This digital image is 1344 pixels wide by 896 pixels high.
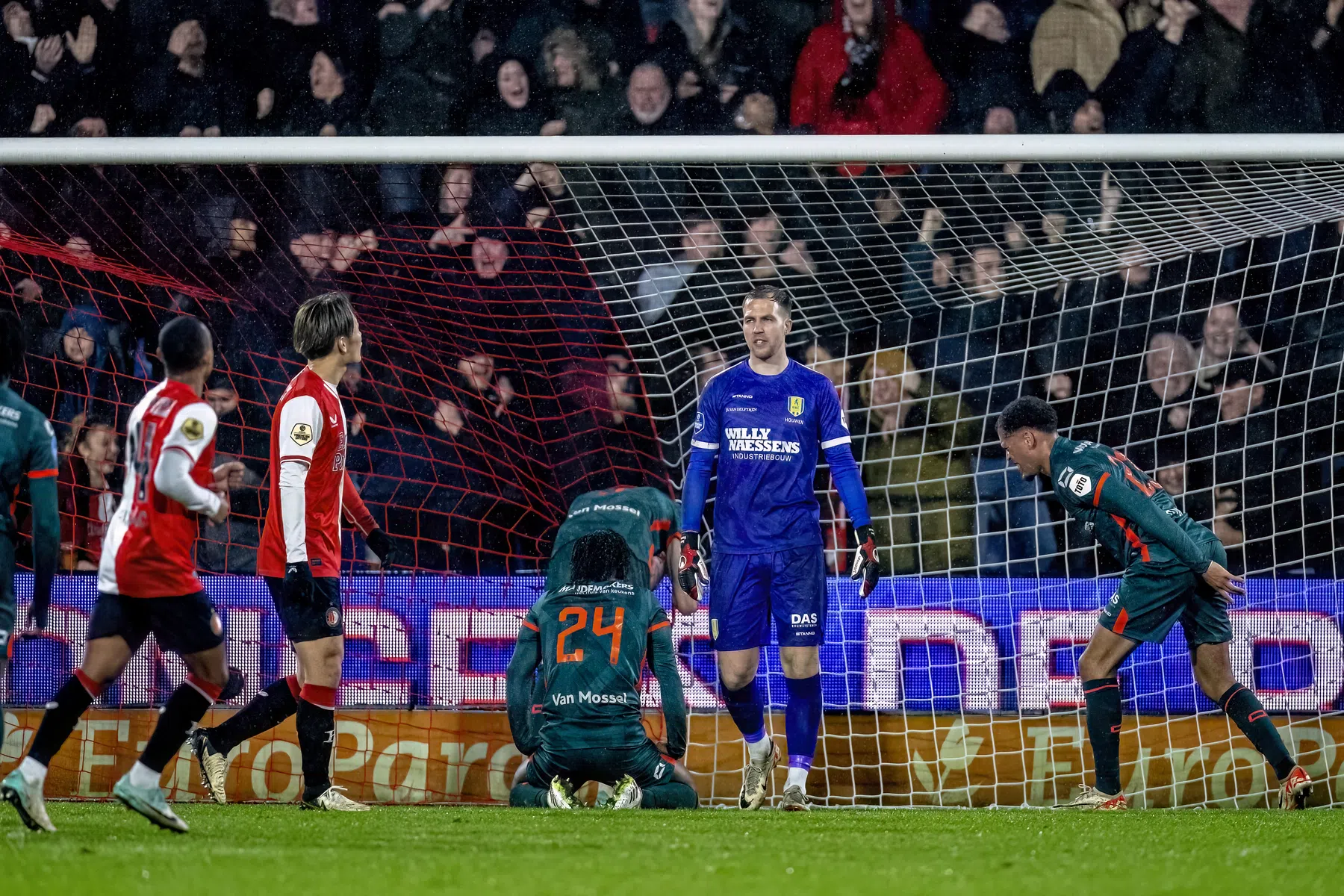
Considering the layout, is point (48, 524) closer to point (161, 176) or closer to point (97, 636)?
point (97, 636)

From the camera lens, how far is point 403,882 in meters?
2.48

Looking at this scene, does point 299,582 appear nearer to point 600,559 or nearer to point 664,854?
point 600,559

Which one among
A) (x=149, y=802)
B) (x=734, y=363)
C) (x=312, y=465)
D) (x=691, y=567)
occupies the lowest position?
(x=149, y=802)

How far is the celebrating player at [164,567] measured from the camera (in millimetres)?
3355

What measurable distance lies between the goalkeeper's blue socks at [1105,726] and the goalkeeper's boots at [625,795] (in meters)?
1.57

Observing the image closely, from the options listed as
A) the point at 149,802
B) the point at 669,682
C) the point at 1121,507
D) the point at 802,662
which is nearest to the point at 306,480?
the point at 149,802

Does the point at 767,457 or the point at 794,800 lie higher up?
the point at 767,457

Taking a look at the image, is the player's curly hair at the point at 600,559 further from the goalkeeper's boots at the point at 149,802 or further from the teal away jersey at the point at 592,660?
the goalkeeper's boots at the point at 149,802

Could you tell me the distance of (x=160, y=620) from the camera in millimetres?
3418

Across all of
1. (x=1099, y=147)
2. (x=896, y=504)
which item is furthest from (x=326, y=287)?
(x=1099, y=147)

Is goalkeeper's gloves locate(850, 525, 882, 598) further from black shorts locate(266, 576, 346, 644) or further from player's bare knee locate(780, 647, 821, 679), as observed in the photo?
black shorts locate(266, 576, 346, 644)

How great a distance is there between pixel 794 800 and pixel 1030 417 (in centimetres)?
149

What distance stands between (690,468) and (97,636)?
2.05 meters

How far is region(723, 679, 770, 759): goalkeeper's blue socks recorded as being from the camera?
477cm
